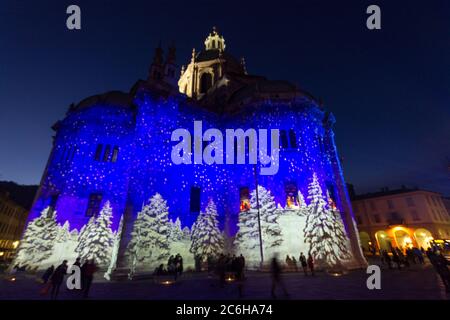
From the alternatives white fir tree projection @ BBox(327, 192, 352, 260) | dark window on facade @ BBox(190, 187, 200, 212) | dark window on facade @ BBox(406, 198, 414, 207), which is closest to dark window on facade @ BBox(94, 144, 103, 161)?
dark window on facade @ BBox(190, 187, 200, 212)

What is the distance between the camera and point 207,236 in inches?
802

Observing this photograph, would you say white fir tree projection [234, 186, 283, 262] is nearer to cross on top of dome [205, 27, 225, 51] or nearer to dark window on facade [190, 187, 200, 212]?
dark window on facade [190, 187, 200, 212]

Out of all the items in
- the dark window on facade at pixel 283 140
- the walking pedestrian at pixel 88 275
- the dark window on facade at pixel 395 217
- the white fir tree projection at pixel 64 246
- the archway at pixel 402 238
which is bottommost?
the walking pedestrian at pixel 88 275

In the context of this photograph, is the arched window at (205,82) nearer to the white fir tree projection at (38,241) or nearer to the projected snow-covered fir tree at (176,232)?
the projected snow-covered fir tree at (176,232)

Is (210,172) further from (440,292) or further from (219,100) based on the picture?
(440,292)

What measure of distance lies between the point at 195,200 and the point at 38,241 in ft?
45.9

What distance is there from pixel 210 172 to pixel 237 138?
15.6ft

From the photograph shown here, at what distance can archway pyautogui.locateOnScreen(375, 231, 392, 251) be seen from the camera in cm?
4144

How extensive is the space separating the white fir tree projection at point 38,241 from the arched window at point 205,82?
27891 millimetres

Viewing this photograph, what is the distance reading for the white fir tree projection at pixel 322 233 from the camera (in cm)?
1795

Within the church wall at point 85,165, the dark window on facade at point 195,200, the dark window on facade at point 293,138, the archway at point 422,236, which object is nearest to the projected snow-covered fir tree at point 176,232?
the dark window on facade at point 195,200

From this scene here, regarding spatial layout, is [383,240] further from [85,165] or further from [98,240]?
[85,165]

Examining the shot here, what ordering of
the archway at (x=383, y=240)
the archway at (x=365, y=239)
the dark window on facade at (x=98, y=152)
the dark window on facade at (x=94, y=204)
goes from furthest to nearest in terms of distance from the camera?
the archway at (x=365, y=239) → the archway at (x=383, y=240) → the dark window on facade at (x=98, y=152) → the dark window on facade at (x=94, y=204)
